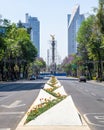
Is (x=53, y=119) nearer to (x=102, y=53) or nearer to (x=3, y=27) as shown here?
(x=3, y=27)

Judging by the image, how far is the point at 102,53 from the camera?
4107 inches

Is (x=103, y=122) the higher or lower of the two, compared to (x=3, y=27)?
lower

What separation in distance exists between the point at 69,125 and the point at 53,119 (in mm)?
677

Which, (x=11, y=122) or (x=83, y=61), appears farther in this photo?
(x=83, y=61)

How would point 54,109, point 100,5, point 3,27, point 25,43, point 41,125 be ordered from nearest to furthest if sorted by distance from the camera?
point 41,125, point 54,109, point 100,5, point 3,27, point 25,43

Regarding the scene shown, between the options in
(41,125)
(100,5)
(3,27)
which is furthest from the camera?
(3,27)

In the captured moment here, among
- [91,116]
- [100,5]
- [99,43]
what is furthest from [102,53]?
[91,116]

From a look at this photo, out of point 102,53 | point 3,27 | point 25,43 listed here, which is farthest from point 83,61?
point 3,27

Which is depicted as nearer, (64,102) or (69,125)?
(69,125)

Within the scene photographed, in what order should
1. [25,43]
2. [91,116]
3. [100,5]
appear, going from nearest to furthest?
[91,116] → [100,5] → [25,43]

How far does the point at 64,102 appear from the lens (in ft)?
56.9

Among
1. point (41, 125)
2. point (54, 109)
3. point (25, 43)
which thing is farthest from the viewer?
point (25, 43)

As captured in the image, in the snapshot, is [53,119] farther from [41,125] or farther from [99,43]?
[99,43]

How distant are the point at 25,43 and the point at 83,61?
1825cm
